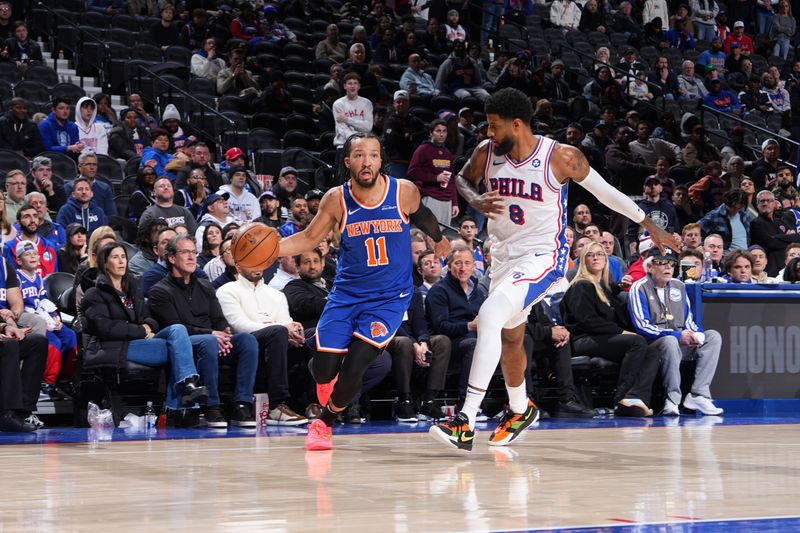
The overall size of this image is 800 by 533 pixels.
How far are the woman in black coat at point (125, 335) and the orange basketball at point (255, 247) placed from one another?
2.07m

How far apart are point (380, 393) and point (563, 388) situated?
1653 mm

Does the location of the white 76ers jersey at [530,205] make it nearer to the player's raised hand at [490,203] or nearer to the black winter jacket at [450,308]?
the player's raised hand at [490,203]

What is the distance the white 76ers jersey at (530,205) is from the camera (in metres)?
6.99

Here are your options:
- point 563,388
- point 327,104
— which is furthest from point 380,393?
point 327,104

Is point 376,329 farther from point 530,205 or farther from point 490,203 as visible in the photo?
point 530,205

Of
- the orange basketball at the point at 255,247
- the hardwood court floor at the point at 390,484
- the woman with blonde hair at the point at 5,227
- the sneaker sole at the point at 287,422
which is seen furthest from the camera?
the woman with blonde hair at the point at 5,227

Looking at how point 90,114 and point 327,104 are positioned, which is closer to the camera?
point 90,114

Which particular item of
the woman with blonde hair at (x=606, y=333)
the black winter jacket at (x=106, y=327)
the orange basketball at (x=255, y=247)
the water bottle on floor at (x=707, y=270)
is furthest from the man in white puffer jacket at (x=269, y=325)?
the water bottle on floor at (x=707, y=270)

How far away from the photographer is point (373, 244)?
701 cm

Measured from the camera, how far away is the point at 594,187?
7.14m

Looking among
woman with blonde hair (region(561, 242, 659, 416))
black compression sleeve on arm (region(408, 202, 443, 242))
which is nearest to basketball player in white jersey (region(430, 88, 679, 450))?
black compression sleeve on arm (region(408, 202, 443, 242))

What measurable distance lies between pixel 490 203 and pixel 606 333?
4.04 meters

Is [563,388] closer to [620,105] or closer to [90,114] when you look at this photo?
[90,114]

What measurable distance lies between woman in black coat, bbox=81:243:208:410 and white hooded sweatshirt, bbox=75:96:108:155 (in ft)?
15.0
